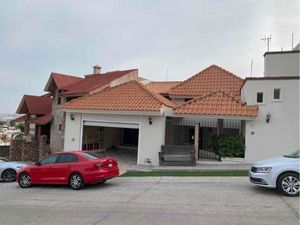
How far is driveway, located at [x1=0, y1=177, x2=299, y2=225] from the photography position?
7.84m

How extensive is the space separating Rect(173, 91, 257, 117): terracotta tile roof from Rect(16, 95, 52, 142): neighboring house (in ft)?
49.5

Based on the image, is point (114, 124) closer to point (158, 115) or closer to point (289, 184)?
point (158, 115)

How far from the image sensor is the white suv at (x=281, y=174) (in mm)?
9734

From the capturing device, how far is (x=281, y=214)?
7922 mm

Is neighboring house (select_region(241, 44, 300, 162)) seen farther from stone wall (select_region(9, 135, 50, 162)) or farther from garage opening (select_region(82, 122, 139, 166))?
stone wall (select_region(9, 135, 50, 162))

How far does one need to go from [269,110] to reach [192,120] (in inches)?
203

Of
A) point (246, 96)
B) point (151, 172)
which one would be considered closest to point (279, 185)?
point (151, 172)

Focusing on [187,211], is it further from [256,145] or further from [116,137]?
[116,137]

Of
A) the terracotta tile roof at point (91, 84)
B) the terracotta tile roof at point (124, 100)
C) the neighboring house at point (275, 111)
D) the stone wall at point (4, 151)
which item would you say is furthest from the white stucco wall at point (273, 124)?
the stone wall at point (4, 151)

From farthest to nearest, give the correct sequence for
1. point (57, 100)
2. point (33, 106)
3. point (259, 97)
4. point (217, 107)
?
point (33, 106)
point (57, 100)
point (217, 107)
point (259, 97)

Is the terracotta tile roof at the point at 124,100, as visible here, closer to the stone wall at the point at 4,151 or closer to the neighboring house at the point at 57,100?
the neighboring house at the point at 57,100

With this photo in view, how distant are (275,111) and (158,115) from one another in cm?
625

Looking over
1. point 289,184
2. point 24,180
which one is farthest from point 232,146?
point 24,180

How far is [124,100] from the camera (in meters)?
20.8
